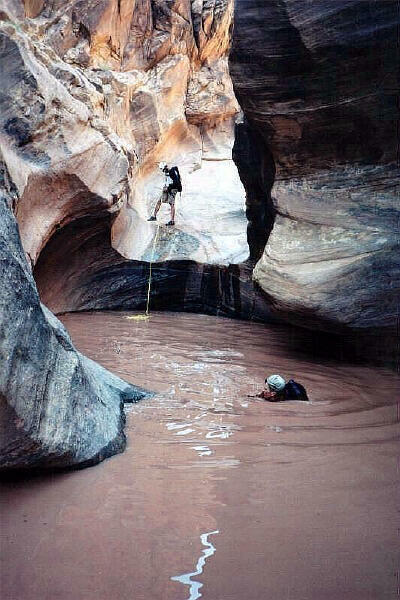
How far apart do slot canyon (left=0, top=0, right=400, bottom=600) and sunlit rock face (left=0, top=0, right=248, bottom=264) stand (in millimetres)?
60

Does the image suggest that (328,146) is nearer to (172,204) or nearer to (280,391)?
(280,391)

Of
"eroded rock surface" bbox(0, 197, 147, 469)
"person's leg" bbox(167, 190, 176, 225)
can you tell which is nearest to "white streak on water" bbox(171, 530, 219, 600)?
"eroded rock surface" bbox(0, 197, 147, 469)

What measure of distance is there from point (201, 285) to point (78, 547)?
971cm

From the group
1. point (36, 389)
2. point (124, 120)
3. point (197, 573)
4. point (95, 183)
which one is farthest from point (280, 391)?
point (124, 120)

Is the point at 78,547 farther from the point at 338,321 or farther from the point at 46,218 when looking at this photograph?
the point at 46,218

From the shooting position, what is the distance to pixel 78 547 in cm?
244

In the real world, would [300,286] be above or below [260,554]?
above

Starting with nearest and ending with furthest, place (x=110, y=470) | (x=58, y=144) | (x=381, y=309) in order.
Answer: (x=110, y=470) < (x=381, y=309) < (x=58, y=144)

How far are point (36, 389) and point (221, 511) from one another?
1235 mm

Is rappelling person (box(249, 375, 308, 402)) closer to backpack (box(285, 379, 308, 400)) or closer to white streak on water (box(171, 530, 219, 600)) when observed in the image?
backpack (box(285, 379, 308, 400))

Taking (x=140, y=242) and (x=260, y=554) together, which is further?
(x=140, y=242)

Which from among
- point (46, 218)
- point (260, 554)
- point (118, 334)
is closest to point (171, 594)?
point (260, 554)

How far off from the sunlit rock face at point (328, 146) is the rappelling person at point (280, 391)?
184 cm

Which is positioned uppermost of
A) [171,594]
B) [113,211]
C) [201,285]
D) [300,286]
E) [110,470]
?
[113,211]
